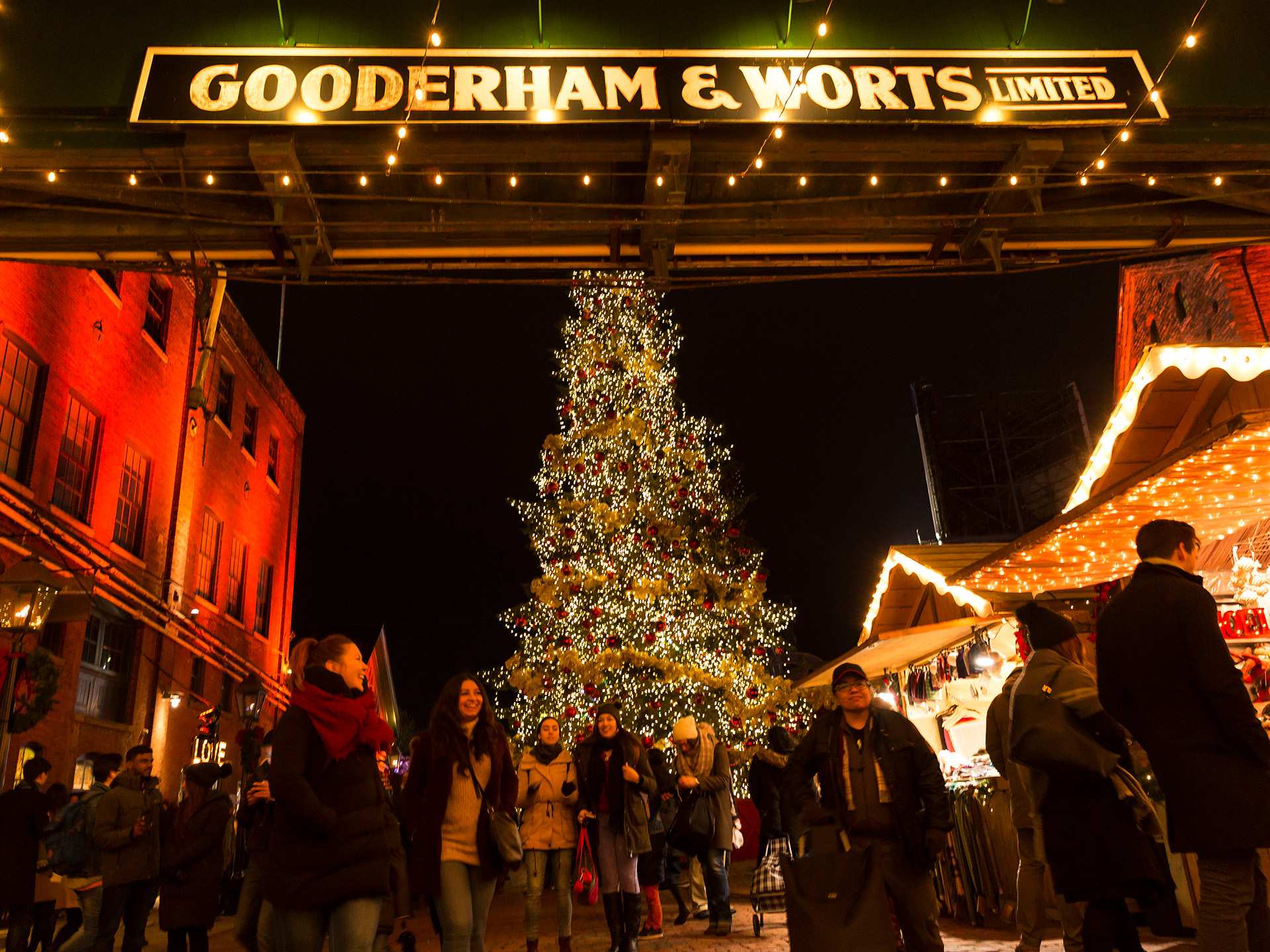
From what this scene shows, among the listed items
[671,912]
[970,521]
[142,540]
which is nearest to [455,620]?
[970,521]

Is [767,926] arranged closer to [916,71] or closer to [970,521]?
[916,71]

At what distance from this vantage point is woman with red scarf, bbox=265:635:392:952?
3.61 meters

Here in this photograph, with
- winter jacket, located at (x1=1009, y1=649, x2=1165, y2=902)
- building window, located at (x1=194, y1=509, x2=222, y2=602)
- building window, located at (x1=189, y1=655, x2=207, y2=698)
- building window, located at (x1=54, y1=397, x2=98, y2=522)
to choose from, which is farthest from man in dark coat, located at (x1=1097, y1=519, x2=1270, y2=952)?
building window, located at (x1=194, y1=509, x2=222, y2=602)

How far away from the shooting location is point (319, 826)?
11.8 ft

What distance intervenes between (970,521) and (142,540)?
29.7 meters

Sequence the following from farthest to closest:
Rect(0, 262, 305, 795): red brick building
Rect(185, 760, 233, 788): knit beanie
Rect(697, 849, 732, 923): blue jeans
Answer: Rect(0, 262, 305, 795): red brick building < Rect(697, 849, 732, 923): blue jeans < Rect(185, 760, 233, 788): knit beanie

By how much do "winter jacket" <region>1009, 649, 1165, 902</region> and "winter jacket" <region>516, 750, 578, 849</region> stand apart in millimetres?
3888

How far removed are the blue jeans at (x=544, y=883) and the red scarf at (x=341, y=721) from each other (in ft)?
11.8

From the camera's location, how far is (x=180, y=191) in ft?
18.6

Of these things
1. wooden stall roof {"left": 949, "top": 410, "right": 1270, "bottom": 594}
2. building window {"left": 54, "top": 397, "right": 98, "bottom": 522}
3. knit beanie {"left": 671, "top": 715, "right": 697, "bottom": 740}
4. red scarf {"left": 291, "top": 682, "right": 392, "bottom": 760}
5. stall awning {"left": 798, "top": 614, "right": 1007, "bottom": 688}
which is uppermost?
building window {"left": 54, "top": 397, "right": 98, "bottom": 522}

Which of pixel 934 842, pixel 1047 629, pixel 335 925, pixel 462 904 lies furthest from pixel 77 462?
pixel 1047 629

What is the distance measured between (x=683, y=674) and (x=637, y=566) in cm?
248

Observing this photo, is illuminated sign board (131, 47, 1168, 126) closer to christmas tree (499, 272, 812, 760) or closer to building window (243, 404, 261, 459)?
christmas tree (499, 272, 812, 760)

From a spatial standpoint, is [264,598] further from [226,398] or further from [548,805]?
[548,805]
